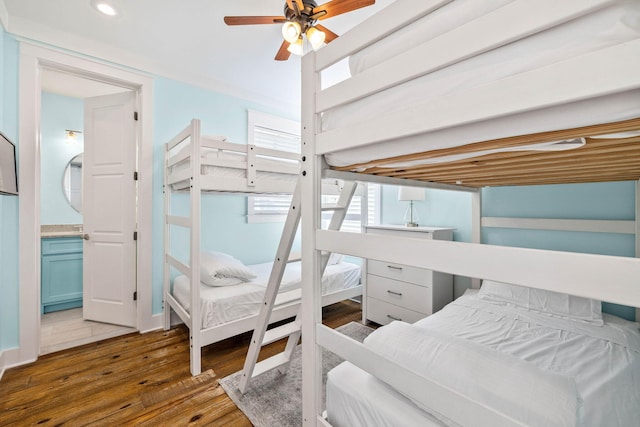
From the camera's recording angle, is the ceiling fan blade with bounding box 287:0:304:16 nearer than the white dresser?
Yes

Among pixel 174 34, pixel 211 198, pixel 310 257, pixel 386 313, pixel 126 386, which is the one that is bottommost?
pixel 126 386

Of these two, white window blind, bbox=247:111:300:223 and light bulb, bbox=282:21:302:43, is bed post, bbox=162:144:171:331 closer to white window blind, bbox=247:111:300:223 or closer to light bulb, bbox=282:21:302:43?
white window blind, bbox=247:111:300:223

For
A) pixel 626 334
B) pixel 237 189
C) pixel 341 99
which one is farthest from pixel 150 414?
pixel 626 334

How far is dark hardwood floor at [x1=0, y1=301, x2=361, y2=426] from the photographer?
1.55 meters

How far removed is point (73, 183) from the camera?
11.7 ft

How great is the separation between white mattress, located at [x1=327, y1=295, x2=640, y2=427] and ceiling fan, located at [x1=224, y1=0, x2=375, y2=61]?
1775 millimetres

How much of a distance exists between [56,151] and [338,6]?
3.85 meters

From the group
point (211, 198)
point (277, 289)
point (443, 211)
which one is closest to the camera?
point (277, 289)

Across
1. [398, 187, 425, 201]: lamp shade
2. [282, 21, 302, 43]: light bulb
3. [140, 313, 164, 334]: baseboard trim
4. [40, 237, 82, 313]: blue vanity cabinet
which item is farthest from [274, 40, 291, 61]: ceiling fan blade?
[40, 237, 82, 313]: blue vanity cabinet

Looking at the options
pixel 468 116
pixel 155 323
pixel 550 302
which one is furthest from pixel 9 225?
pixel 550 302

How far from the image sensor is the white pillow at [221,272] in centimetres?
234

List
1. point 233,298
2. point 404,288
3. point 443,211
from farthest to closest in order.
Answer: point 443,211
point 404,288
point 233,298

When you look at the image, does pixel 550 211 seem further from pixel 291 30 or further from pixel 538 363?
pixel 291 30

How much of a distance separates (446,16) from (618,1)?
292 millimetres
